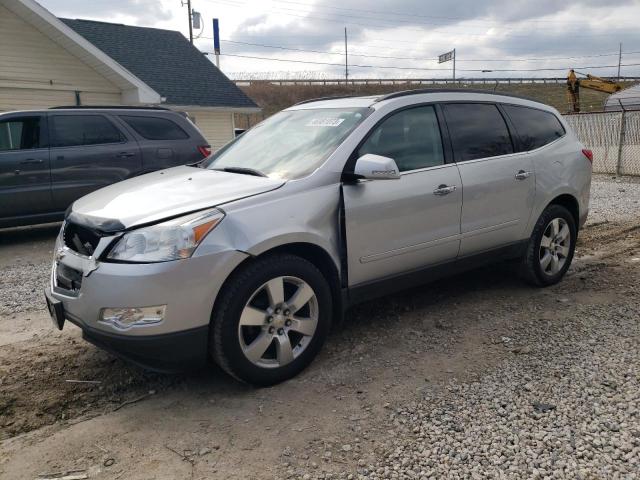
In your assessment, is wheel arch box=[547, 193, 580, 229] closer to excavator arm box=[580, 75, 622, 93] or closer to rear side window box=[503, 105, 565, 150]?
rear side window box=[503, 105, 565, 150]

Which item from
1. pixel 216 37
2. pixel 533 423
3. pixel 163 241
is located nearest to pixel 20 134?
pixel 163 241

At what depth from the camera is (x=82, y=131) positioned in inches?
314

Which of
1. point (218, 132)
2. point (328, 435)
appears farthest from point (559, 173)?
point (218, 132)

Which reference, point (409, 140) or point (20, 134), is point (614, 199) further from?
point (20, 134)

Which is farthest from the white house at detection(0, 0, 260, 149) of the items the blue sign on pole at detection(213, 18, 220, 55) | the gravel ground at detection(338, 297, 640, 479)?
the gravel ground at detection(338, 297, 640, 479)

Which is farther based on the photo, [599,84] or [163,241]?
[599,84]

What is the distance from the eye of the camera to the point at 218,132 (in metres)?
19.5

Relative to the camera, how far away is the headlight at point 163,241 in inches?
114

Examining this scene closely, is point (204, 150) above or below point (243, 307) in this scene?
above

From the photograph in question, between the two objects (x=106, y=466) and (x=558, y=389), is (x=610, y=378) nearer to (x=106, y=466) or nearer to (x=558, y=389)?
(x=558, y=389)

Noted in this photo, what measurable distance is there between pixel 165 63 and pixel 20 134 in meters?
12.4

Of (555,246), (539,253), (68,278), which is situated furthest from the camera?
(555,246)

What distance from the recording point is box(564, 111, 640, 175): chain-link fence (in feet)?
51.3

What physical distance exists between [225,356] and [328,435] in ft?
2.40
